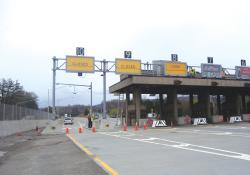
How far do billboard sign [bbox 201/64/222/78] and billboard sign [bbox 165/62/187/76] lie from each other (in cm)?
430

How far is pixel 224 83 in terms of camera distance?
161 ft

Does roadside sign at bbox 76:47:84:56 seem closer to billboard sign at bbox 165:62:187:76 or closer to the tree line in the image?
billboard sign at bbox 165:62:187:76

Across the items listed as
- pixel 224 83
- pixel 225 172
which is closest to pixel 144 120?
pixel 224 83

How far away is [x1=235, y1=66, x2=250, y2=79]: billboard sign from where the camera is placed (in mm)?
52125

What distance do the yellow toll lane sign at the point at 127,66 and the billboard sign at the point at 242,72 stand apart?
1685cm

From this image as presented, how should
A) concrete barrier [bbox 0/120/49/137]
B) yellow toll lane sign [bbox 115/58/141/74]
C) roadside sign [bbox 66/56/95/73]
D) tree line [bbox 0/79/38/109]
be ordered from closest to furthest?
1. concrete barrier [bbox 0/120/49/137]
2. roadside sign [bbox 66/56/95/73]
3. yellow toll lane sign [bbox 115/58/141/74]
4. tree line [bbox 0/79/38/109]

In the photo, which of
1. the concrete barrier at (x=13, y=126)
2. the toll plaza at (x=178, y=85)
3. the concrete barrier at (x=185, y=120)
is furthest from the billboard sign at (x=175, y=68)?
the concrete barrier at (x=13, y=126)

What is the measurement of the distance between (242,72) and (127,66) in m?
19.1

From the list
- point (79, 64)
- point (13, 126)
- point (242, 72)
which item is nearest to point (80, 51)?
point (79, 64)

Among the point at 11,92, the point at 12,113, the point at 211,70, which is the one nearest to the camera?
the point at 12,113

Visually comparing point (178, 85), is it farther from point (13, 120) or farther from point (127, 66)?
point (13, 120)

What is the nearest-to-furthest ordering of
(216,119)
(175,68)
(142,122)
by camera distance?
1. (142,122)
2. (175,68)
3. (216,119)

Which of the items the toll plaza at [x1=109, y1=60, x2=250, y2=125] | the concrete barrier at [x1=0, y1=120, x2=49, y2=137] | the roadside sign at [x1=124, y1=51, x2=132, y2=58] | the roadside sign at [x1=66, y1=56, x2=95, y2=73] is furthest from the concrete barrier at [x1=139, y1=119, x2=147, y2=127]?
the concrete barrier at [x1=0, y1=120, x2=49, y2=137]

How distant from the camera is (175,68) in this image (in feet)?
149
